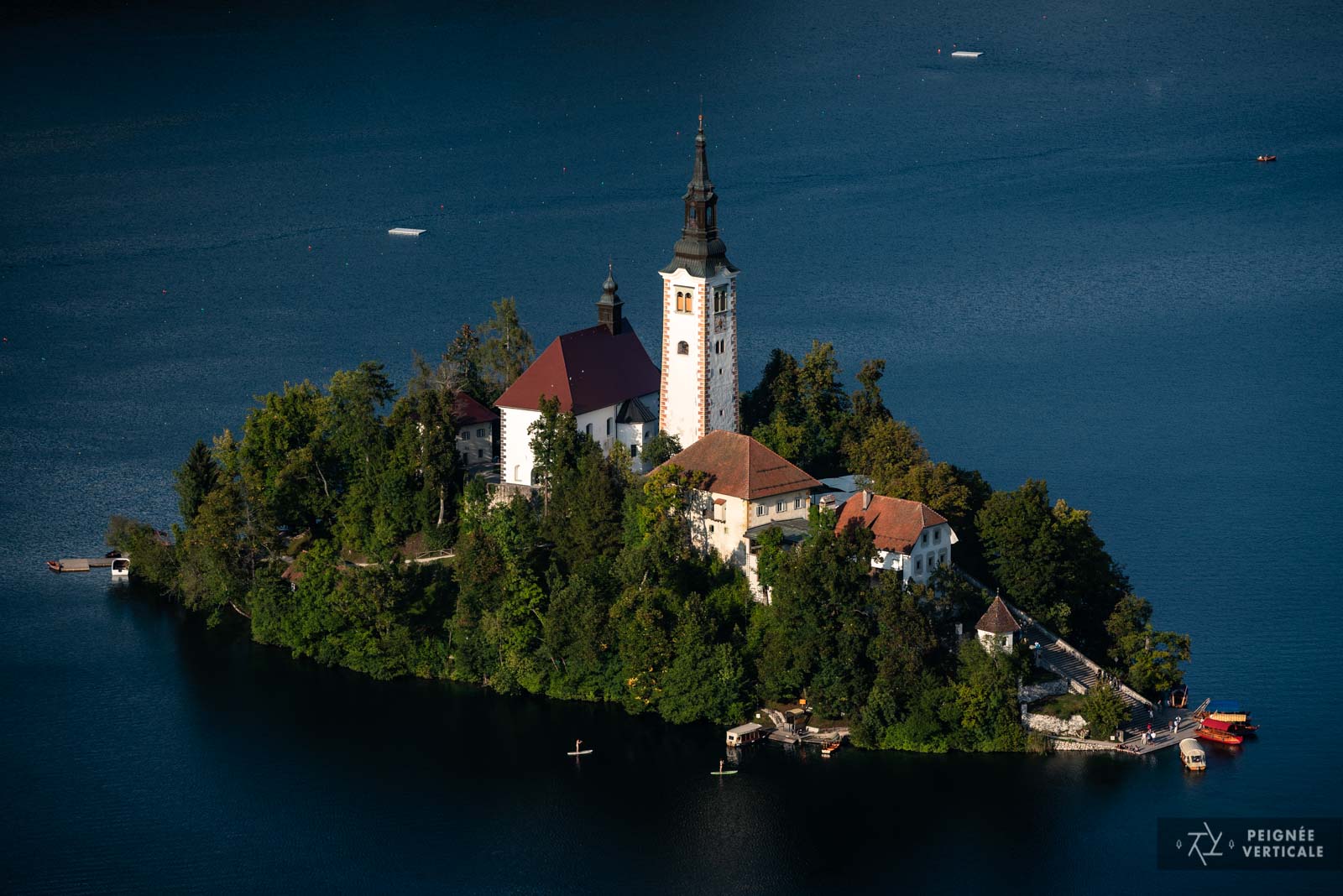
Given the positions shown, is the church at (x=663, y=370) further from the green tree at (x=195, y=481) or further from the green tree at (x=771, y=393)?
the green tree at (x=195, y=481)

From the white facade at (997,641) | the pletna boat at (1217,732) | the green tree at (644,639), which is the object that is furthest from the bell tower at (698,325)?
the pletna boat at (1217,732)

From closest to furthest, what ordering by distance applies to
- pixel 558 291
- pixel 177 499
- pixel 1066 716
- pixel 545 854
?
pixel 545 854 → pixel 1066 716 → pixel 177 499 → pixel 558 291

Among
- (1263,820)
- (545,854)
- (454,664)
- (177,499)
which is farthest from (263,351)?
(1263,820)

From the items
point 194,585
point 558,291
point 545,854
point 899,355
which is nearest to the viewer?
point 545,854

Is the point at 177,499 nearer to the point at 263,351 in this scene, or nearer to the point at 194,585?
the point at 194,585

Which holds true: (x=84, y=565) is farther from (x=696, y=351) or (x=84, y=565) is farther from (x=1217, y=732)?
(x=1217, y=732)

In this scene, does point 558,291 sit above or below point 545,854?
above

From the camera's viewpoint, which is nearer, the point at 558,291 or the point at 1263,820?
the point at 1263,820

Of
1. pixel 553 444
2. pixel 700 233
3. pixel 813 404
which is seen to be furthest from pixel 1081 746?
pixel 700 233
